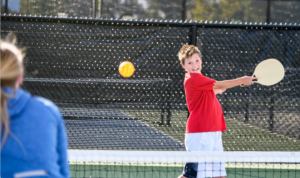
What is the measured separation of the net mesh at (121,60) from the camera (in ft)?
11.2

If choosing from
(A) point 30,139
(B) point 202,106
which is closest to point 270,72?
(B) point 202,106

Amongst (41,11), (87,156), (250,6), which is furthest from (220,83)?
(250,6)

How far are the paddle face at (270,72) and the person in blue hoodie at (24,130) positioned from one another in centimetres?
220

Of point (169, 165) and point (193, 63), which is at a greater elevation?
point (193, 63)

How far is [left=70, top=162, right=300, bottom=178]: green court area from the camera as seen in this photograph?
147 inches

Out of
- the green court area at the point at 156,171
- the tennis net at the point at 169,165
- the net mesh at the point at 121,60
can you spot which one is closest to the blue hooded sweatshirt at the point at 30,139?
the tennis net at the point at 169,165

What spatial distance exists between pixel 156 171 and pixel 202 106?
4.25 ft

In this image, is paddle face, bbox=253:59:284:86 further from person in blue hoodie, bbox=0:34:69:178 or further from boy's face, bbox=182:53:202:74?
person in blue hoodie, bbox=0:34:69:178

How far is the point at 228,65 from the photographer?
3.85 meters

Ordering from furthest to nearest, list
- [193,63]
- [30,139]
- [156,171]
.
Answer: [156,171], [193,63], [30,139]

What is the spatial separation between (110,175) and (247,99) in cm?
188

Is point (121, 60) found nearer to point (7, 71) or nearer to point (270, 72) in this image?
point (270, 72)

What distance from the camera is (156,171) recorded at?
12.8ft

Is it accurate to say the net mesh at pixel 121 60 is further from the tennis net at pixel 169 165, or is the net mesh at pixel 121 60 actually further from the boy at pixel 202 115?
the boy at pixel 202 115
